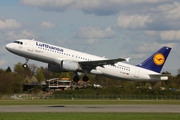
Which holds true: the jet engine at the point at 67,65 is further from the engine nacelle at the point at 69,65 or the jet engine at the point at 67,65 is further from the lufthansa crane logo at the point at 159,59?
the lufthansa crane logo at the point at 159,59

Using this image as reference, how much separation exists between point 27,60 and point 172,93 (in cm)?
4424

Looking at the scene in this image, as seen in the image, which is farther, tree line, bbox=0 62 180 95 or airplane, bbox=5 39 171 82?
tree line, bbox=0 62 180 95

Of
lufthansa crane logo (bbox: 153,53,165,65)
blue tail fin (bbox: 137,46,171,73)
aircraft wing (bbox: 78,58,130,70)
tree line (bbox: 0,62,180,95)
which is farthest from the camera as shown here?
tree line (bbox: 0,62,180,95)

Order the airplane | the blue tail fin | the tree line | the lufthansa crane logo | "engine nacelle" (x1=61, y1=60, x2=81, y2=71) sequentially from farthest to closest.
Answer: the tree line, the lufthansa crane logo, the blue tail fin, "engine nacelle" (x1=61, y1=60, x2=81, y2=71), the airplane

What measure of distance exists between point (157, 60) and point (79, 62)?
1682cm

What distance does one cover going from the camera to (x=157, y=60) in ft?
226

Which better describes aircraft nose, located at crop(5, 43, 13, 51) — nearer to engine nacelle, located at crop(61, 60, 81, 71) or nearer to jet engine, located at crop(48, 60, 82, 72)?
jet engine, located at crop(48, 60, 82, 72)

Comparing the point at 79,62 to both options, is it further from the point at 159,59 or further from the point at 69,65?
the point at 159,59

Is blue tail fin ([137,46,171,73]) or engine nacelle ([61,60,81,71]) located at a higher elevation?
blue tail fin ([137,46,171,73])

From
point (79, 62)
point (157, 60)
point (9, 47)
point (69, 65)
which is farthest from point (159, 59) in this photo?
point (9, 47)

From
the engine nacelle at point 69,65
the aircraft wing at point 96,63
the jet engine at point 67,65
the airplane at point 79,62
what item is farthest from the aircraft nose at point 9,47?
the aircraft wing at point 96,63

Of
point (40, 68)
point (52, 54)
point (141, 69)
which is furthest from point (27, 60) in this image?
point (40, 68)

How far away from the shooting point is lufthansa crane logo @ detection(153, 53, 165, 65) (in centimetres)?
6850

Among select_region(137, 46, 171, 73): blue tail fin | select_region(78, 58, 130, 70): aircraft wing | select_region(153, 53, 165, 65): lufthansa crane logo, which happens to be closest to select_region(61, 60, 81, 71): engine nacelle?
select_region(78, 58, 130, 70): aircraft wing
